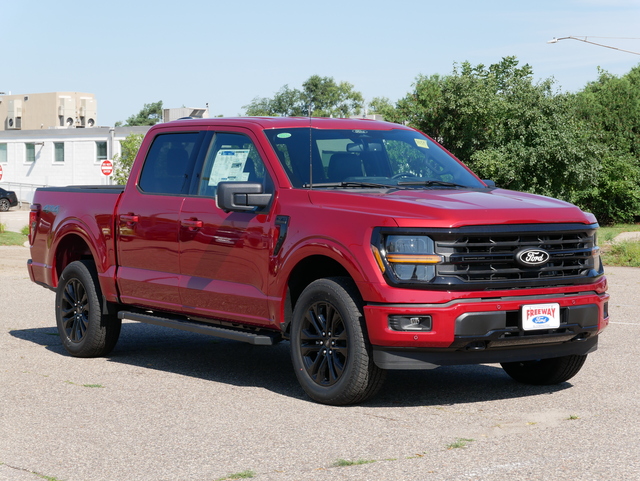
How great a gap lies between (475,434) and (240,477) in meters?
1.64

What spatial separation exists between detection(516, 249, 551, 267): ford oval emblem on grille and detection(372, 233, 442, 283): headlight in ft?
1.93

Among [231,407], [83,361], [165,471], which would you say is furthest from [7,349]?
[165,471]

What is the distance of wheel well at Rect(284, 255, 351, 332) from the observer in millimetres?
7340

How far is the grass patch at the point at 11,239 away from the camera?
2647 cm

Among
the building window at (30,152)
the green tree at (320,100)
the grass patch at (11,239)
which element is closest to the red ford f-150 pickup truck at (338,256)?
the grass patch at (11,239)

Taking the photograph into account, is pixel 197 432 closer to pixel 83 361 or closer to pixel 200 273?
pixel 200 273

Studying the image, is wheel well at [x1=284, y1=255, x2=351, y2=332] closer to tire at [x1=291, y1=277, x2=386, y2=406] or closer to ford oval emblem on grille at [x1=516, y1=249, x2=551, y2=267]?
tire at [x1=291, y1=277, x2=386, y2=406]

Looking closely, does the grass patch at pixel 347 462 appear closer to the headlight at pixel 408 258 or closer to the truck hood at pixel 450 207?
the headlight at pixel 408 258

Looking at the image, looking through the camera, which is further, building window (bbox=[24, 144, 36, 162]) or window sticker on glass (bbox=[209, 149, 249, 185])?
A: building window (bbox=[24, 144, 36, 162])

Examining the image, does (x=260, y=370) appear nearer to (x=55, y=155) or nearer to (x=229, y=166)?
(x=229, y=166)

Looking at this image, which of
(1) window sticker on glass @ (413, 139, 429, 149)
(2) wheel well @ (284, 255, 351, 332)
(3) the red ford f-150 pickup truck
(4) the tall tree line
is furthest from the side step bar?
(4) the tall tree line

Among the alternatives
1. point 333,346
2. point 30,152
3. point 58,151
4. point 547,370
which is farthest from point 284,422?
point 30,152

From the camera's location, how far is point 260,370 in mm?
8727

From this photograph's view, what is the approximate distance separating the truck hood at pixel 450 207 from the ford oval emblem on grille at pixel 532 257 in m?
0.20
